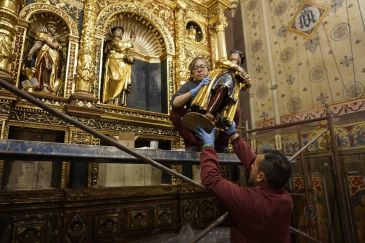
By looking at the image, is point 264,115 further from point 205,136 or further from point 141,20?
point 205,136

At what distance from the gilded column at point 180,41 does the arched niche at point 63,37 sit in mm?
1898

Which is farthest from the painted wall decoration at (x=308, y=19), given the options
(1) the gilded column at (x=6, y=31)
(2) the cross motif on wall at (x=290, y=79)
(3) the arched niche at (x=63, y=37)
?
(1) the gilded column at (x=6, y=31)

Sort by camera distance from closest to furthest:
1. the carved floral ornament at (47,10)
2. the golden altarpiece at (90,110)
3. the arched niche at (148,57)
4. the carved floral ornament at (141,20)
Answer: the golden altarpiece at (90,110)
the carved floral ornament at (47,10)
the carved floral ornament at (141,20)
the arched niche at (148,57)

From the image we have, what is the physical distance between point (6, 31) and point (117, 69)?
1.67 metres

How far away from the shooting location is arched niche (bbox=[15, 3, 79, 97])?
3.55 m

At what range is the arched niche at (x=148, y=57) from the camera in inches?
192

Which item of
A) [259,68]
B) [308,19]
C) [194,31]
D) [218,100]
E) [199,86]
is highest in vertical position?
[194,31]

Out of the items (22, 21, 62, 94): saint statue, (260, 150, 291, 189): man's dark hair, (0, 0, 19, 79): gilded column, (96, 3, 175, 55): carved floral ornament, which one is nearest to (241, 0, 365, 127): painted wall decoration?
(96, 3, 175, 55): carved floral ornament

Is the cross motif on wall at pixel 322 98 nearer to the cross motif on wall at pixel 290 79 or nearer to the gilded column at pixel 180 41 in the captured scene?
the cross motif on wall at pixel 290 79

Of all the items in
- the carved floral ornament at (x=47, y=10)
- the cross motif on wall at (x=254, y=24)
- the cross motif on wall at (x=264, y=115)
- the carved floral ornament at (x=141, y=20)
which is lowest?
the cross motif on wall at (x=264, y=115)

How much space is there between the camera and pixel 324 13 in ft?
15.9

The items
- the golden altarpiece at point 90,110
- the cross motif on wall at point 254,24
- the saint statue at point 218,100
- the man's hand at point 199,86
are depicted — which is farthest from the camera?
the cross motif on wall at point 254,24

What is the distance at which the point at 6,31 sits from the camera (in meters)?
3.21

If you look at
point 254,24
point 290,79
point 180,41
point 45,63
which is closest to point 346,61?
point 290,79
